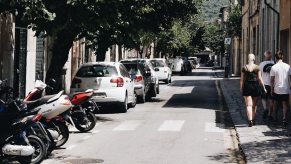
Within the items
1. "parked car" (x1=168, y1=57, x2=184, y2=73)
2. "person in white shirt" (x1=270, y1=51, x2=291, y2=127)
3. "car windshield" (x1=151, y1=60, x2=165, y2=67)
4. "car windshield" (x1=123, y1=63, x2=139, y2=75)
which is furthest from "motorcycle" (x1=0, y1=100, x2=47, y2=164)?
"parked car" (x1=168, y1=57, x2=184, y2=73)

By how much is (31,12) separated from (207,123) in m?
5.52

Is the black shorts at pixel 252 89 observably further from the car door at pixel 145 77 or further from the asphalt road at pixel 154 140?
the car door at pixel 145 77

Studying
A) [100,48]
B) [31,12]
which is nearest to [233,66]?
[100,48]

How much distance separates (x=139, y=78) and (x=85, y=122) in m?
8.64

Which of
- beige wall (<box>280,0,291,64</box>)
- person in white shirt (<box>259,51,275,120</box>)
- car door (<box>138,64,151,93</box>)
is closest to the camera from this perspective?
person in white shirt (<box>259,51,275,120</box>)

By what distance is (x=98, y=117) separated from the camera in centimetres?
1617

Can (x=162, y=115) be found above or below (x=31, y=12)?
below

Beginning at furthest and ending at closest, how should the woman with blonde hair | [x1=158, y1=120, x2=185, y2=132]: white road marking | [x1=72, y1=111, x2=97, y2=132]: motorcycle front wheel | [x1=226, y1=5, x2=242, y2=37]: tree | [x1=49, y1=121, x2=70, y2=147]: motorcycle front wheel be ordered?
[x1=226, y1=5, x2=242, y2=37]: tree < the woman with blonde hair < [x1=158, y1=120, x2=185, y2=132]: white road marking < [x1=72, y1=111, x2=97, y2=132]: motorcycle front wheel < [x1=49, y1=121, x2=70, y2=147]: motorcycle front wheel

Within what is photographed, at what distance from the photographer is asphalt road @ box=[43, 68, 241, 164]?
9344 mm

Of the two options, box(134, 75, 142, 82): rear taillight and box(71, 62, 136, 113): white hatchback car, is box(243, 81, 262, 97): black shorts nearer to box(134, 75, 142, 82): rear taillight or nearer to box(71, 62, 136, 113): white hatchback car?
box(71, 62, 136, 113): white hatchback car

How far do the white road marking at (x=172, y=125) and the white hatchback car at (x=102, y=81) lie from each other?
7.99 ft

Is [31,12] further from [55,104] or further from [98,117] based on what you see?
[98,117]

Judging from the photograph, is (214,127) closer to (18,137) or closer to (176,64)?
(18,137)

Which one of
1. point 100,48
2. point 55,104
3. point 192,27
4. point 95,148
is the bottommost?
point 95,148
